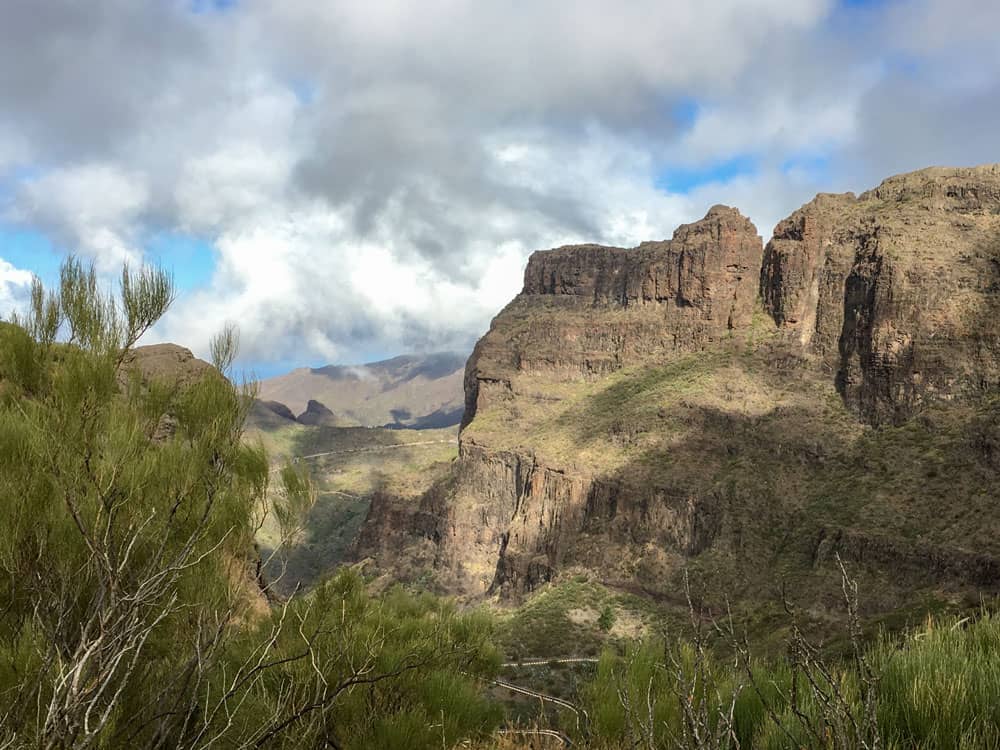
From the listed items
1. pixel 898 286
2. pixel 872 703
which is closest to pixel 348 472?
pixel 898 286

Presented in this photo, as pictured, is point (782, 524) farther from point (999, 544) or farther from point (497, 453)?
point (497, 453)

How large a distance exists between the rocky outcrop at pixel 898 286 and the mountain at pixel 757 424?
0.24 meters

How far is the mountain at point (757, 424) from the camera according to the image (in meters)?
54.8

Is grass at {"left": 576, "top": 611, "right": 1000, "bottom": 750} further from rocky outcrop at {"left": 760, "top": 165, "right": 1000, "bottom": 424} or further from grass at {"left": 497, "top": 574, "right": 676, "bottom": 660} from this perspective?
rocky outcrop at {"left": 760, "top": 165, "right": 1000, "bottom": 424}

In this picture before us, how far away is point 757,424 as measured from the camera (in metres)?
73.5

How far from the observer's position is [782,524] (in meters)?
62.4

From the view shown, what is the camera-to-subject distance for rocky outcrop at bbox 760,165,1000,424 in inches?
2559

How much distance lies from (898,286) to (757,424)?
2118 centimetres

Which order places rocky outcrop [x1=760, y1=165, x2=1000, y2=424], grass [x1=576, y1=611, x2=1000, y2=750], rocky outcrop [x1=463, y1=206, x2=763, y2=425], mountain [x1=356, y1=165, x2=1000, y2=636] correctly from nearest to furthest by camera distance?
grass [x1=576, y1=611, x2=1000, y2=750], mountain [x1=356, y1=165, x2=1000, y2=636], rocky outcrop [x1=760, y1=165, x2=1000, y2=424], rocky outcrop [x1=463, y1=206, x2=763, y2=425]

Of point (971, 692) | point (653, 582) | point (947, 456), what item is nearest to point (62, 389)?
point (971, 692)

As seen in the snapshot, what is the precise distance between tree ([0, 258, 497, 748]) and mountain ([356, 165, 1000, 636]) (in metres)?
46.8

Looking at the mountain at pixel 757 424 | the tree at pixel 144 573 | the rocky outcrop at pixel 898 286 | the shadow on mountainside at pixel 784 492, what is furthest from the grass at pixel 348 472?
the tree at pixel 144 573

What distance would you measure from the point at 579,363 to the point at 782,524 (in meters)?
47.1

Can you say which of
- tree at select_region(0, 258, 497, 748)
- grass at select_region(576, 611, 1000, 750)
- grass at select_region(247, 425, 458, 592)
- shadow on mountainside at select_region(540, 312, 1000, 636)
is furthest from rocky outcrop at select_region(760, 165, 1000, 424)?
tree at select_region(0, 258, 497, 748)
